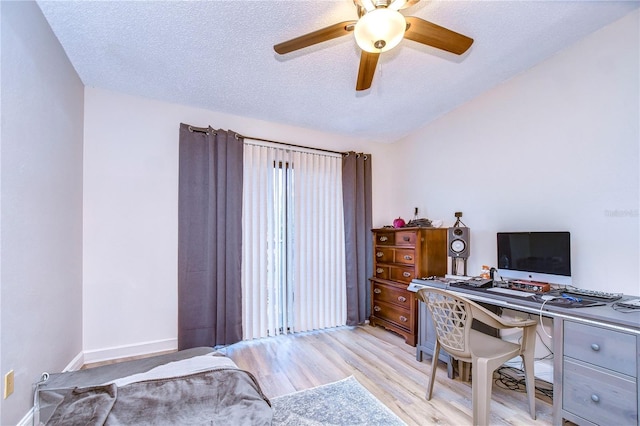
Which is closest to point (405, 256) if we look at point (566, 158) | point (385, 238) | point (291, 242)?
point (385, 238)

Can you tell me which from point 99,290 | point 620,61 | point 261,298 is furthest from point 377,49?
point 99,290

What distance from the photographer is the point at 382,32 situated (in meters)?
1.41

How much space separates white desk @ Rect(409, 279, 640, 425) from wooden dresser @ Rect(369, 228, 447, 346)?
1.29m

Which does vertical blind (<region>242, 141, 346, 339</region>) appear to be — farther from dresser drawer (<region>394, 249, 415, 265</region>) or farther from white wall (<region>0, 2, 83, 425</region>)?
white wall (<region>0, 2, 83, 425</region>)

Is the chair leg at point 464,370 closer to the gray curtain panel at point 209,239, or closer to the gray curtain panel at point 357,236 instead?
the gray curtain panel at point 357,236

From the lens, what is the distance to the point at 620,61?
201 centimetres

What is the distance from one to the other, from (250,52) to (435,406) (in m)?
2.99

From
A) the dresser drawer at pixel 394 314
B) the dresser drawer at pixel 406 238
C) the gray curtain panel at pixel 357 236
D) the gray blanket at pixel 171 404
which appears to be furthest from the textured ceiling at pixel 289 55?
the dresser drawer at pixel 394 314

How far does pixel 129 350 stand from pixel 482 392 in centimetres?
306

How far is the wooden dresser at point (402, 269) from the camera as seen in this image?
10.3 ft

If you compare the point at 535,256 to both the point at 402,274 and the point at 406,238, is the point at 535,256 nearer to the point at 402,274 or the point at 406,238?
the point at 406,238

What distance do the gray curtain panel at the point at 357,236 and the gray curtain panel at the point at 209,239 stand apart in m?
1.44

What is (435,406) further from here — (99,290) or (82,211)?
(82,211)

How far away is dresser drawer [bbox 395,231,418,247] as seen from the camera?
10.5 ft
